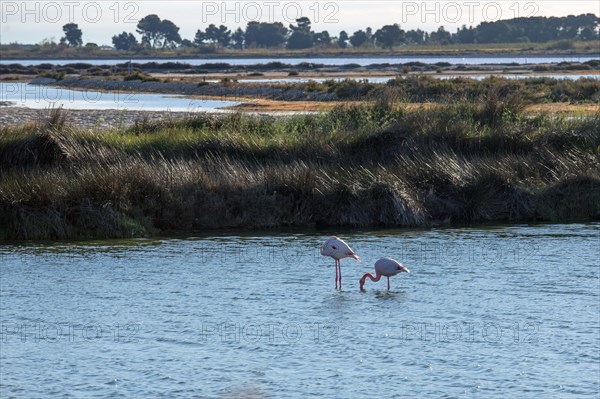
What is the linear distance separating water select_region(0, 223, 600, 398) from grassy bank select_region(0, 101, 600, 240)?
1.26m

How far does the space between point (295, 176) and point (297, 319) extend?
9069mm

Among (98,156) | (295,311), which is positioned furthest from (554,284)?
(98,156)

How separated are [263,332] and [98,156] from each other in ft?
37.5

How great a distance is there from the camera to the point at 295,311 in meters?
17.7

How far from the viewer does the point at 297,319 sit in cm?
1723

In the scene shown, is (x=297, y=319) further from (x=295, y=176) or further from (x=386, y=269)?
(x=295, y=176)

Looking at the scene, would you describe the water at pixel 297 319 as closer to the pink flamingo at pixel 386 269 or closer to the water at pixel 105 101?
the pink flamingo at pixel 386 269

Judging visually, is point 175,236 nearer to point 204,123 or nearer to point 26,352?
point 204,123

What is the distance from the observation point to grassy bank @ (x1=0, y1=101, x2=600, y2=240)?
24438 millimetres

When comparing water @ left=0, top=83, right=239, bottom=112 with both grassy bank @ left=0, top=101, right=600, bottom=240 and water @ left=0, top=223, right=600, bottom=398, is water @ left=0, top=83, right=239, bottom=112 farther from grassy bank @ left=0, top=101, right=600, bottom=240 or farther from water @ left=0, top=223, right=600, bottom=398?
water @ left=0, top=223, right=600, bottom=398

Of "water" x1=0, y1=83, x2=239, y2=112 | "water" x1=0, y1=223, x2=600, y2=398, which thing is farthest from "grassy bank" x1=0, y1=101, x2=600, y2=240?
"water" x1=0, y1=83, x2=239, y2=112

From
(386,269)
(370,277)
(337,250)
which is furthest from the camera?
(337,250)

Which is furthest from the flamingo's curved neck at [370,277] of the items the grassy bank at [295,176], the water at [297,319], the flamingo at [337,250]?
the grassy bank at [295,176]

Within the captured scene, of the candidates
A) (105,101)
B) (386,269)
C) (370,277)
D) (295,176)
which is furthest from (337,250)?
(105,101)
